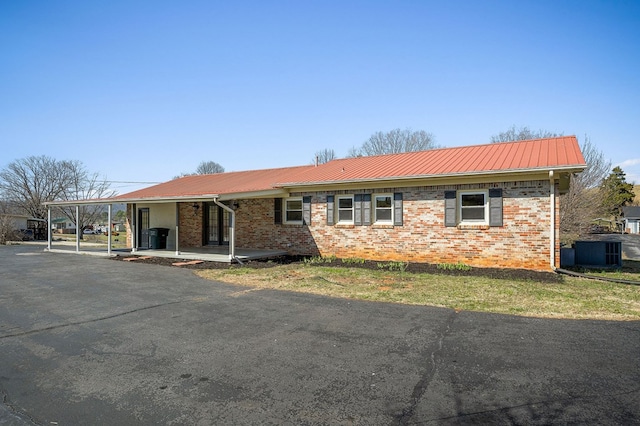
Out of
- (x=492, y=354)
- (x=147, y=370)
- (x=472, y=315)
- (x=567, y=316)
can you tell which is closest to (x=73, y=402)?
(x=147, y=370)

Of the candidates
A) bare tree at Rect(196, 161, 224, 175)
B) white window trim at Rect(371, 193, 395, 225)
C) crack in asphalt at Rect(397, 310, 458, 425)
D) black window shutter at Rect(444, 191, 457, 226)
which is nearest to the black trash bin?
white window trim at Rect(371, 193, 395, 225)

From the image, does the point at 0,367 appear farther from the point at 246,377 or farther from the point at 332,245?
the point at 332,245

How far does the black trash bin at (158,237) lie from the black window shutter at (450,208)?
12.9m

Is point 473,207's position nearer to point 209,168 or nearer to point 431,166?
point 431,166

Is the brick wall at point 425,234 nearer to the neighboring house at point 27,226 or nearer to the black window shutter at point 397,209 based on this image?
the black window shutter at point 397,209

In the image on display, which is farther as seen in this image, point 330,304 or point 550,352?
point 330,304

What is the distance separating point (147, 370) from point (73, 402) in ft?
2.65

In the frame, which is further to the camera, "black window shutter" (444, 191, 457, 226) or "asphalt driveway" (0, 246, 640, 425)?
"black window shutter" (444, 191, 457, 226)

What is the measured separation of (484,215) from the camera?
480 inches

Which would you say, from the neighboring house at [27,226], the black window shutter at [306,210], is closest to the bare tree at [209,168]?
the neighboring house at [27,226]

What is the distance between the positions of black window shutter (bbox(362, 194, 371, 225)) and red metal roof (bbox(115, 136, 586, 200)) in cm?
80

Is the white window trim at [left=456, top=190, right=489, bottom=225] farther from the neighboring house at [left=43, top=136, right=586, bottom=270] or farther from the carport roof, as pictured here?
the carport roof

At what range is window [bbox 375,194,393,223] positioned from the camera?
13922mm

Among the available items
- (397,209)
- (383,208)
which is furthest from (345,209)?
(397,209)
